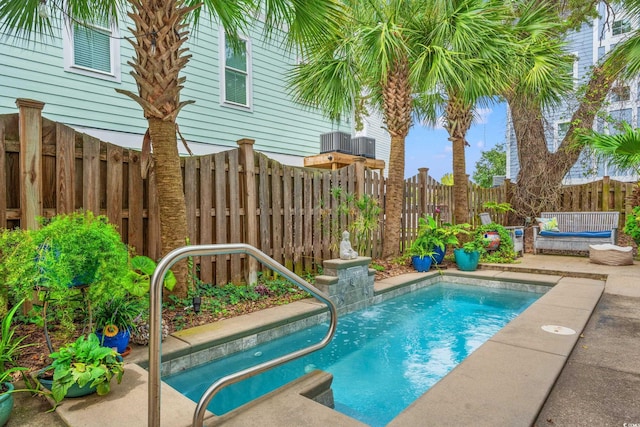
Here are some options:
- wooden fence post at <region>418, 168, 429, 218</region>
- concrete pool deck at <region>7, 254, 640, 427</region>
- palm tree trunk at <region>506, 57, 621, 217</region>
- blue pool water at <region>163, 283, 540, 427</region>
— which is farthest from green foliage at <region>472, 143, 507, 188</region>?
concrete pool deck at <region>7, 254, 640, 427</region>

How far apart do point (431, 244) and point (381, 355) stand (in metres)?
3.49

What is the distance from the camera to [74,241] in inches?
84.8

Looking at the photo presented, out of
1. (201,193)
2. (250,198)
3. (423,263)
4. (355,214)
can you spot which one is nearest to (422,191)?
(423,263)

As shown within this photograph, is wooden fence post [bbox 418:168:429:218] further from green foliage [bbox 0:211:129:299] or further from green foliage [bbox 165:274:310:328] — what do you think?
green foliage [bbox 0:211:129:299]

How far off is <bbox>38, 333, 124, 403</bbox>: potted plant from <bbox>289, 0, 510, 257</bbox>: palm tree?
3903 mm

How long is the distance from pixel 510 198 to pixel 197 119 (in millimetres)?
8980

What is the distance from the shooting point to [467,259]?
630 cm

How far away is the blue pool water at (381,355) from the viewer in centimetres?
256

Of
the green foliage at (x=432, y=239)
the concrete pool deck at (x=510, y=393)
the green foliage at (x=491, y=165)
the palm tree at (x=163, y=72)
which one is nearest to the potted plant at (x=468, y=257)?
the green foliage at (x=432, y=239)

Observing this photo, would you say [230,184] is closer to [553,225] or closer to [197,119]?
[197,119]

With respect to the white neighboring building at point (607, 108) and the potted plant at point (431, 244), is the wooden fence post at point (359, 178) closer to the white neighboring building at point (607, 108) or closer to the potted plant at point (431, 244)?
the potted plant at point (431, 244)

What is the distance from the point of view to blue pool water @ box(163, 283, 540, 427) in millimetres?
2564

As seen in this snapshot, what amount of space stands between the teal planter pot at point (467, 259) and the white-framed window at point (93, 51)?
6973mm

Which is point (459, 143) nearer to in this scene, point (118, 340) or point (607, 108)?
point (118, 340)
